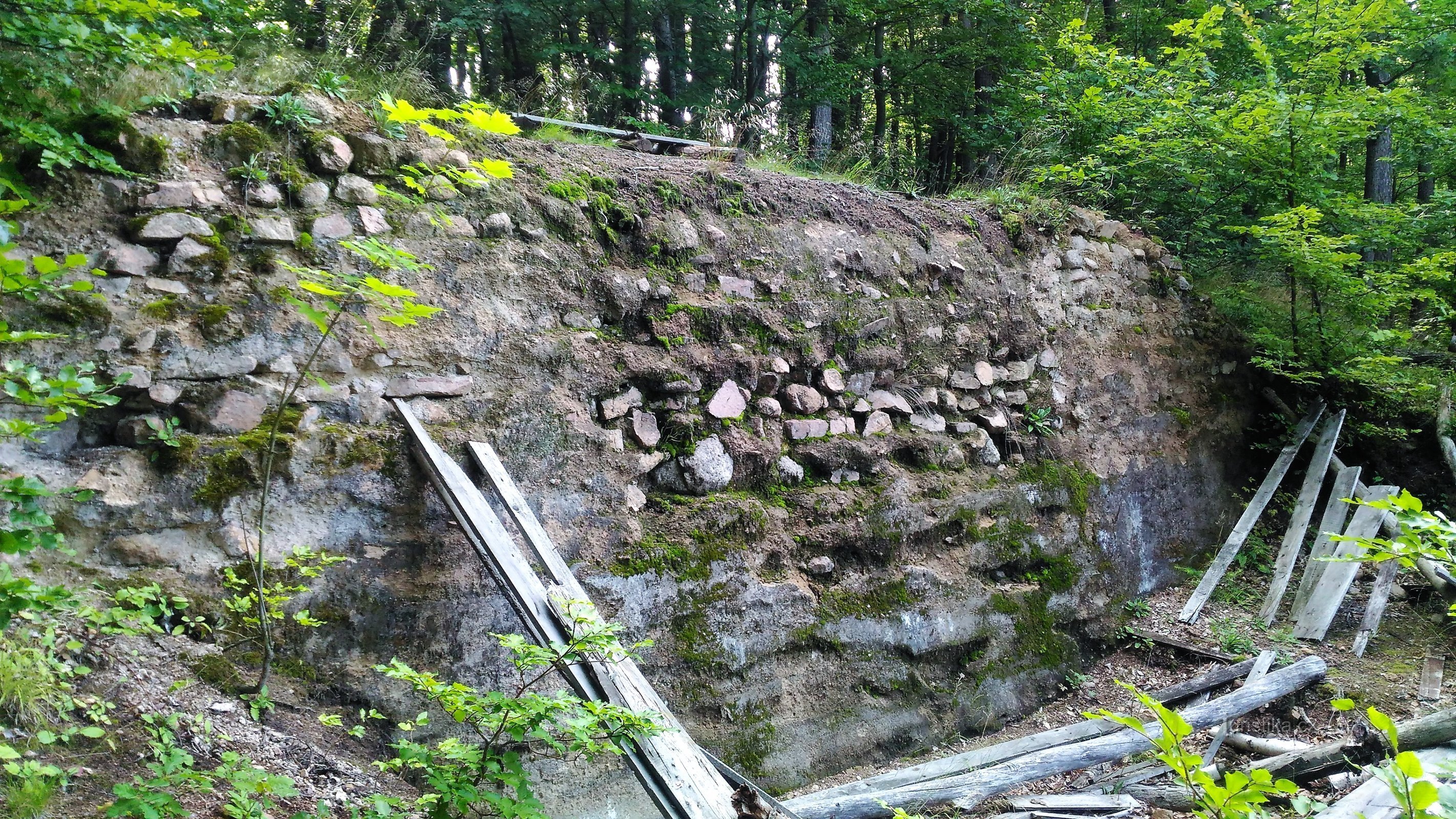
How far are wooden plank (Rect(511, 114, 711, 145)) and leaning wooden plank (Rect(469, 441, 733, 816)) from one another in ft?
7.36

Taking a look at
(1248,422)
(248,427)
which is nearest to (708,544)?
(248,427)

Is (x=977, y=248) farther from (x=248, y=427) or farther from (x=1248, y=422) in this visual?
(x=248, y=427)

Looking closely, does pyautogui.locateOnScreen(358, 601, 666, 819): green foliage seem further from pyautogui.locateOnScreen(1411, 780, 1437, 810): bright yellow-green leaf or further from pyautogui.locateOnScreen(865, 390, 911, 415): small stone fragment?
pyautogui.locateOnScreen(865, 390, 911, 415): small stone fragment

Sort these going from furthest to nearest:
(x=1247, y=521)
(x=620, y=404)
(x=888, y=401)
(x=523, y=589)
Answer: (x=1247, y=521) → (x=888, y=401) → (x=620, y=404) → (x=523, y=589)

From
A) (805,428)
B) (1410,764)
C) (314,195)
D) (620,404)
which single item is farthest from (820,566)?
(1410,764)

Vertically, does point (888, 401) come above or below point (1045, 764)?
above

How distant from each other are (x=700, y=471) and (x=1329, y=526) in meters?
4.58

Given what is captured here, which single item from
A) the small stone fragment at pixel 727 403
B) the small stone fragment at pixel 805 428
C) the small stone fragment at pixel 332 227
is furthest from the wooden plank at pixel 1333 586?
the small stone fragment at pixel 332 227

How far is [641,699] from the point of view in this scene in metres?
2.59

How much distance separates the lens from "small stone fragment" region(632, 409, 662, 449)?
12.6ft

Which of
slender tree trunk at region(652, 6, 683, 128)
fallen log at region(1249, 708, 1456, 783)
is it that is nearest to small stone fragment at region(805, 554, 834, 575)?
fallen log at region(1249, 708, 1456, 783)

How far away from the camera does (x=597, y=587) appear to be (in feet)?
11.6

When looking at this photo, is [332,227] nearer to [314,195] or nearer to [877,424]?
[314,195]

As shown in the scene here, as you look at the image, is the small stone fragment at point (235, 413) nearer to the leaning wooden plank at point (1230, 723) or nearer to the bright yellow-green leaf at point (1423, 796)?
the bright yellow-green leaf at point (1423, 796)
